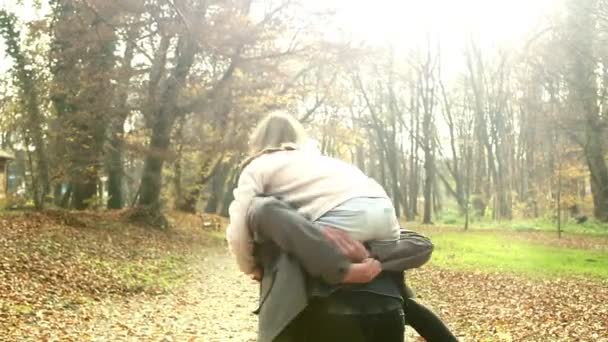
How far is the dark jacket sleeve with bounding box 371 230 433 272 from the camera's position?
7.32 ft

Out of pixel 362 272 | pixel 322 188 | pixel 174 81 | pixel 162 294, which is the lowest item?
pixel 162 294

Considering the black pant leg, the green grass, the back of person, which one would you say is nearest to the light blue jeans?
the back of person

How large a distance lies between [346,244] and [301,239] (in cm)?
16

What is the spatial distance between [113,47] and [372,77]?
74.6 ft

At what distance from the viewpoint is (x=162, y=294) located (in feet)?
37.2

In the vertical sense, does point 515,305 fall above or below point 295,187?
below

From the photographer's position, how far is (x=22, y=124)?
1731 centimetres

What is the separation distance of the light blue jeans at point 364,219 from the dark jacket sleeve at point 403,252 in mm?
32

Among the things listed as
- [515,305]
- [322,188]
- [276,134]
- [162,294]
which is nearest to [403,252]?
[322,188]

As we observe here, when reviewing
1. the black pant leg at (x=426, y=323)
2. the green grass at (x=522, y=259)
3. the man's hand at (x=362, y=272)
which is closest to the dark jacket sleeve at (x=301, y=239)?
the man's hand at (x=362, y=272)

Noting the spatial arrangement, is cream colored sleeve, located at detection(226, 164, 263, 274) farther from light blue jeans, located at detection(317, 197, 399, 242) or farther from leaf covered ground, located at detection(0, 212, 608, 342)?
leaf covered ground, located at detection(0, 212, 608, 342)

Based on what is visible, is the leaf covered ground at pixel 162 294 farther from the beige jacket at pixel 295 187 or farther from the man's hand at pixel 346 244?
the man's hand at pixel 346 244

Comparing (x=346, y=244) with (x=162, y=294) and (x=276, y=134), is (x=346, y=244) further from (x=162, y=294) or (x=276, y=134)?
(x=162, y=294)

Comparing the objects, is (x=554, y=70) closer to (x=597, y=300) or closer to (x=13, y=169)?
(x=597, y=300)
